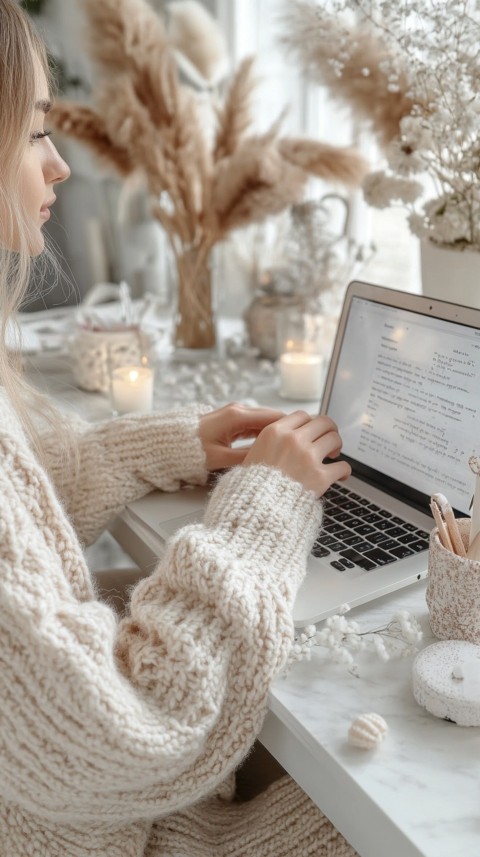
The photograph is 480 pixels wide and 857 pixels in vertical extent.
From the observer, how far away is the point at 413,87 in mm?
899

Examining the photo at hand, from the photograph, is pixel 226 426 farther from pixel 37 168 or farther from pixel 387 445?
pixel 37 168

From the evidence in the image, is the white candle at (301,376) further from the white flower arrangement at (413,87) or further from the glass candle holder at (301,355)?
the white flower arrangement at (413,87)

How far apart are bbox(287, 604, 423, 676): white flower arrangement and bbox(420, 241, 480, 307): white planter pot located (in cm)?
47

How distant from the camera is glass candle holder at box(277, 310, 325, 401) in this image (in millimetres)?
1140

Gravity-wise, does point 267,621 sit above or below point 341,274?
below

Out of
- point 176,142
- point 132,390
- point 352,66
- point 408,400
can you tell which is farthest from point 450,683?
point 176,142

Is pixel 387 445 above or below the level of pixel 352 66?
below

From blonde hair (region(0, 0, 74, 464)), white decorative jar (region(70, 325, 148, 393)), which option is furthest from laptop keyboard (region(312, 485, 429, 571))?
white decorative jar (region(70, 325, 148, 393))

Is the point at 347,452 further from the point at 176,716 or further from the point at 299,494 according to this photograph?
the point at 176,716

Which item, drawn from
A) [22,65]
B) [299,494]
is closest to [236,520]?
[299,494]

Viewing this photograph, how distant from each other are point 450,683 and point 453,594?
0.07 metres

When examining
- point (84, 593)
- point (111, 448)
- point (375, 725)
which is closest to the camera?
point (375, 725)

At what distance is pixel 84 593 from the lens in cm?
60

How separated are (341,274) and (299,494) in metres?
0.68
